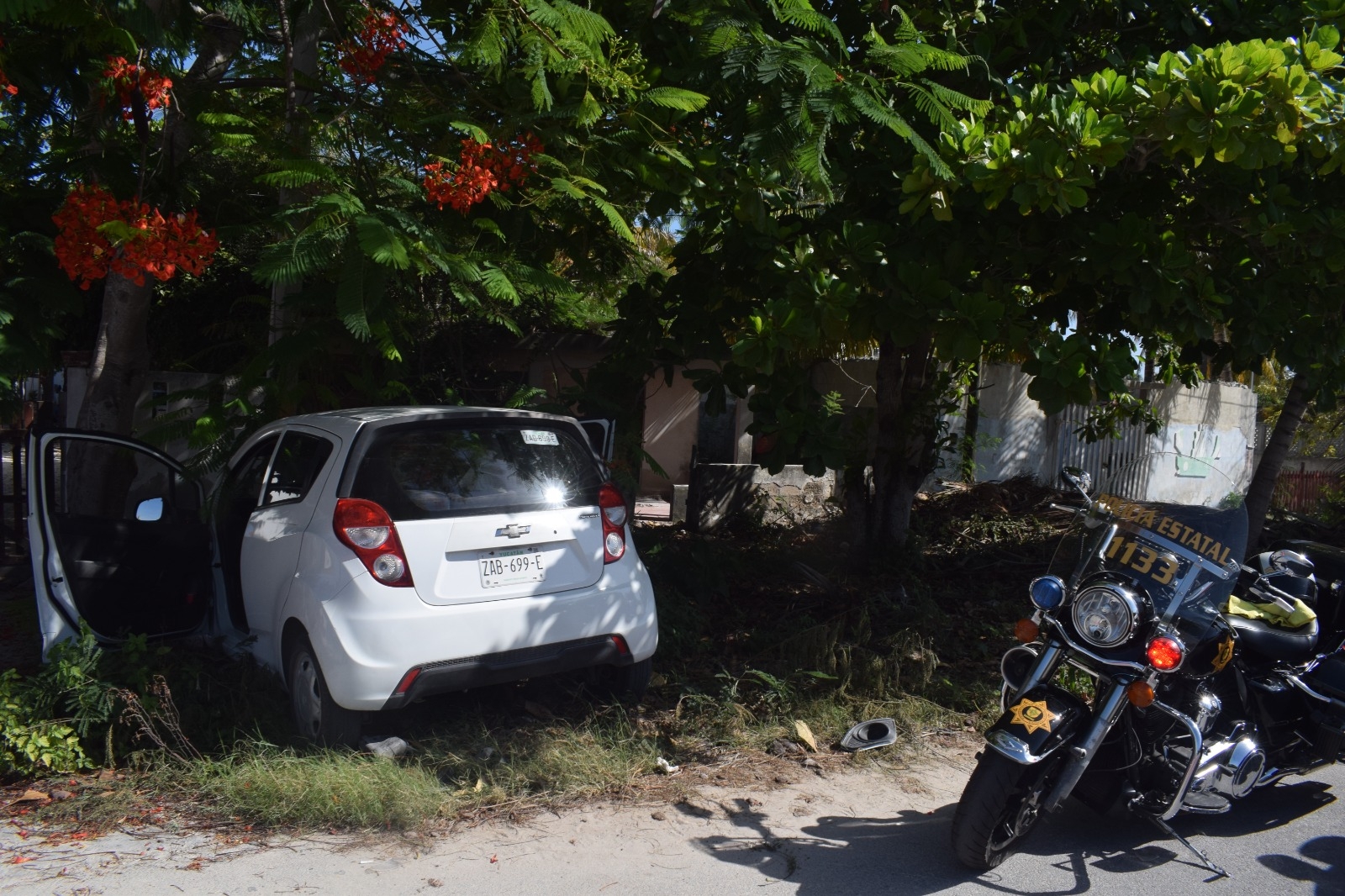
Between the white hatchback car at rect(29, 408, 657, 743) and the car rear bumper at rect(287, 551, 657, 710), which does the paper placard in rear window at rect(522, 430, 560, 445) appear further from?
the car rear bumper at rect(287, 551, 657, 710)

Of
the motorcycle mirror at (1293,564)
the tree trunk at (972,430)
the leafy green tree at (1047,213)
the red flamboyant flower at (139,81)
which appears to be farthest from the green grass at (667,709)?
the red flamboyant flower at (139,81)

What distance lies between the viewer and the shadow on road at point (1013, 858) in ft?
12.8

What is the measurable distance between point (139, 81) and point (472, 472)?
2866 millimetres

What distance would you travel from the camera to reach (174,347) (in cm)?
1085

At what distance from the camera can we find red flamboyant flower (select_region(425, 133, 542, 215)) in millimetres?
5406

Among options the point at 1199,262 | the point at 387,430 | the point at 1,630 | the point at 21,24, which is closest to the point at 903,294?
the point at 1199,262

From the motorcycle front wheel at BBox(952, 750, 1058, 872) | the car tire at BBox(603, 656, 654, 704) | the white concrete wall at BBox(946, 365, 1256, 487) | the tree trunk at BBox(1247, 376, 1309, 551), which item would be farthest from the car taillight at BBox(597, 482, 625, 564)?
the white concrete wall at BBox(946, 365, 1256, 487)

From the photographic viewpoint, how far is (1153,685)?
153 inches

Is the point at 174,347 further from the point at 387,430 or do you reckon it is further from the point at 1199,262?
the point at 1199,262

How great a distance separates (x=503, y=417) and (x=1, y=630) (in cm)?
392

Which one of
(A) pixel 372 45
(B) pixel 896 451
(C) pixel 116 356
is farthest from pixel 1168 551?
(C) pixel 116 356

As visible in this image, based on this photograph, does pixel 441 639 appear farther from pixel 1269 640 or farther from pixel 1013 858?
pixel 1269 640

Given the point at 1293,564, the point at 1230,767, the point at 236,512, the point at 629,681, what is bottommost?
the point at 629,681

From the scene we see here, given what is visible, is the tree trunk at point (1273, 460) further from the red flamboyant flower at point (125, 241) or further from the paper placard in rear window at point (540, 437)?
the red flamboyant flower at point (125, 241)
